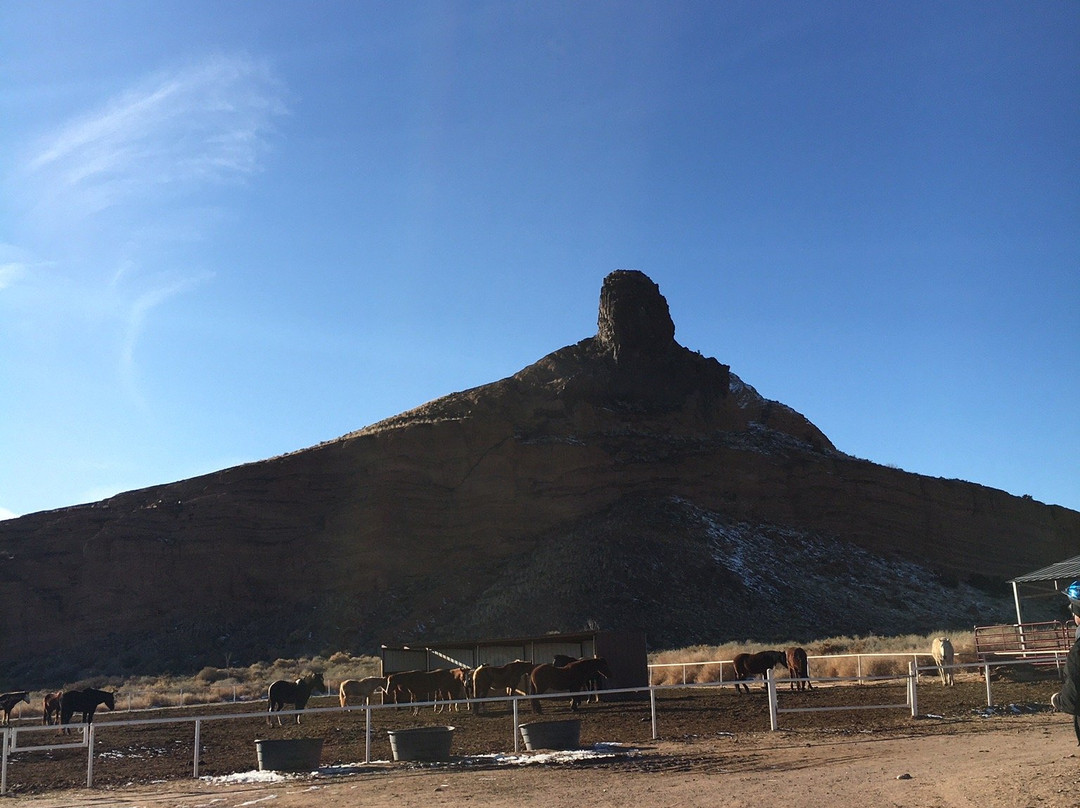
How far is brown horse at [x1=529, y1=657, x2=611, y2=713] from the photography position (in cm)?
2442

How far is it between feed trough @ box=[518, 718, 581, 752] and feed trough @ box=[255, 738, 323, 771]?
10.5ft

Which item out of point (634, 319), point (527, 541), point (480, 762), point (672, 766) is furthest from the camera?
point (634, 319)

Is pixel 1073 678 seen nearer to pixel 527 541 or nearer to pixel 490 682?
pixel 490 682

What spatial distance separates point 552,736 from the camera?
1503 centimetres

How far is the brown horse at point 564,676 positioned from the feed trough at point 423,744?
9464 millimetres

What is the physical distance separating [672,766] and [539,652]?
20.5 meters

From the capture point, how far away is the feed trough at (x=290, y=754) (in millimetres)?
14172

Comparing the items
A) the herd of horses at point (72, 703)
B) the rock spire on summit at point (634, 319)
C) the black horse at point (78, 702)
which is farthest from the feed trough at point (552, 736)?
the rock spire on summit at point (634, 319)

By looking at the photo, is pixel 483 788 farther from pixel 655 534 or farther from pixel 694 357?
pixel 694 357

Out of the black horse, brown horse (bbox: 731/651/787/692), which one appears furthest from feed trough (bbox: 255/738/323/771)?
brown horse (bbox: 731/651/787/692)

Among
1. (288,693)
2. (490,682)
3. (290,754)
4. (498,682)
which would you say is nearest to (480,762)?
(290,754)

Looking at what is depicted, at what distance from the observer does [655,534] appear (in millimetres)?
67062

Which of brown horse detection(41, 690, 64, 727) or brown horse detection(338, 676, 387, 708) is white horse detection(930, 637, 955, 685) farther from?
brown horse detection(41, 690, 64, 727)

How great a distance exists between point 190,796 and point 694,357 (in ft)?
257
